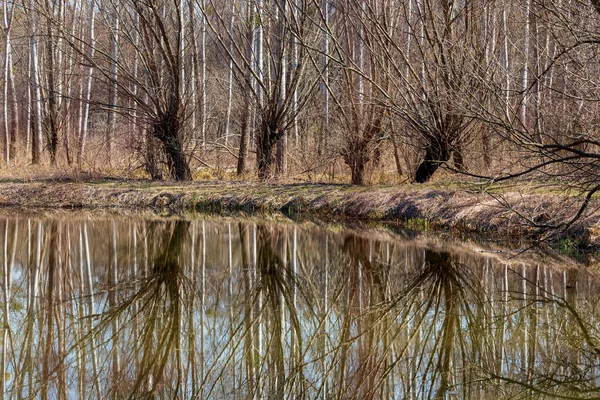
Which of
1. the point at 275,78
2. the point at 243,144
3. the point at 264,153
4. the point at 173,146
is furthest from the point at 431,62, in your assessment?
the point at 243,144

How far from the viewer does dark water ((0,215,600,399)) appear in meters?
4.79

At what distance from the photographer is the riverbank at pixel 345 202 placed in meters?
10.8

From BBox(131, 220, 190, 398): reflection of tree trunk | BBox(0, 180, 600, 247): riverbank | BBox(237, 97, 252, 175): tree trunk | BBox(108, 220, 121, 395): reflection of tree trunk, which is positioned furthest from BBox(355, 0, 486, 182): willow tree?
BBox(237, 97, 252, 175): tree trunk

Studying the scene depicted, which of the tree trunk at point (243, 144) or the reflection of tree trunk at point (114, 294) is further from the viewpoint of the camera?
the tree trunk at point (243, 144)

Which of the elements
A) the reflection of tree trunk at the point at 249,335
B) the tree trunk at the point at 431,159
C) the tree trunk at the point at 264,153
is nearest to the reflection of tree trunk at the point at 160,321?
the reflection of tree trunk at the point at 249,335

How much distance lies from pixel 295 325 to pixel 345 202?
8.94m

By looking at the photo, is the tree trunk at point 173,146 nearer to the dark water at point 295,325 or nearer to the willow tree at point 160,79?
the willow tree at point 160,79

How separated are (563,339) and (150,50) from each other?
1452cm

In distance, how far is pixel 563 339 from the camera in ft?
18.6

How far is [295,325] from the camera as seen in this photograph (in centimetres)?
629

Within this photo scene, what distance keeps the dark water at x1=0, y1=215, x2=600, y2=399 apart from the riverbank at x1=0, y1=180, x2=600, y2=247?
163cm

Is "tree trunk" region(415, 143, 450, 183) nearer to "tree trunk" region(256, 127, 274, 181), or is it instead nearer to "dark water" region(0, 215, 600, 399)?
"dark water" region(0, 215, 600, 399)

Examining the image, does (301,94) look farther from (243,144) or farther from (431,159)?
(431,159)

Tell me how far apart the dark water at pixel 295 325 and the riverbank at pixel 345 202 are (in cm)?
163
